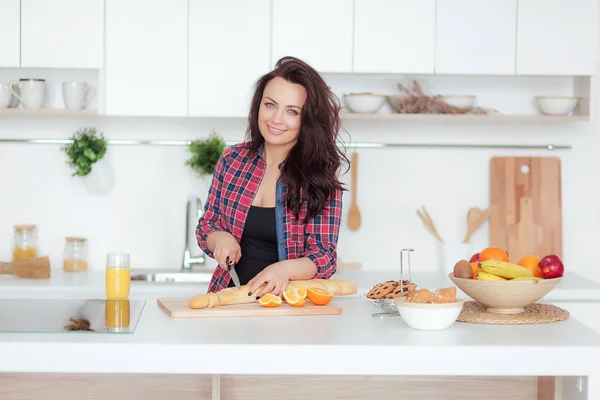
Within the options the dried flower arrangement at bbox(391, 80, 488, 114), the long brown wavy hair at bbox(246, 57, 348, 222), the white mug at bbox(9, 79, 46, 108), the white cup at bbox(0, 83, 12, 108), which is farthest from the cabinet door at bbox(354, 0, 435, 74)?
the white cup at bbox(0, 83, 12, 108)

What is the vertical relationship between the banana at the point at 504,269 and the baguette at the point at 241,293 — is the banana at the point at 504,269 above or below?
above

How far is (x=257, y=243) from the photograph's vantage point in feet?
9.13

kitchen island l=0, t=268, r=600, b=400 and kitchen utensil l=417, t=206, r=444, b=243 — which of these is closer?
kitchen island l=0, t=268, r=600, b=400

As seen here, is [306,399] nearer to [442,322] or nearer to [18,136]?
A: [442,322]

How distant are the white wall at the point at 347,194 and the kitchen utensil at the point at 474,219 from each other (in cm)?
5

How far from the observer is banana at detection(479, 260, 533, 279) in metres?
2.21

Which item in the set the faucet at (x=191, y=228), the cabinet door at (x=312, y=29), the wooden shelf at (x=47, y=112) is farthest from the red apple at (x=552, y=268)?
the wooden shelf at (x=47, y=112)

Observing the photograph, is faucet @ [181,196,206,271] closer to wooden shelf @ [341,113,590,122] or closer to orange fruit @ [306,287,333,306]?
wooden shelf @ [341,113,590,122]

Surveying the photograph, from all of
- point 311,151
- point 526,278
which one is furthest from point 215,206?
point 526,278

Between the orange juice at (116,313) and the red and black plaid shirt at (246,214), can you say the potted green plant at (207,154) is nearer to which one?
the red and black plaid shirt at (246,214)

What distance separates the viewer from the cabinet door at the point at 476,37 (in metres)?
3.71

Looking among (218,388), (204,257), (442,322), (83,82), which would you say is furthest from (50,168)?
(442,322)

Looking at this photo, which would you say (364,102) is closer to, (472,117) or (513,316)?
(472,117)

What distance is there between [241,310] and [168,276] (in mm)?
1761
